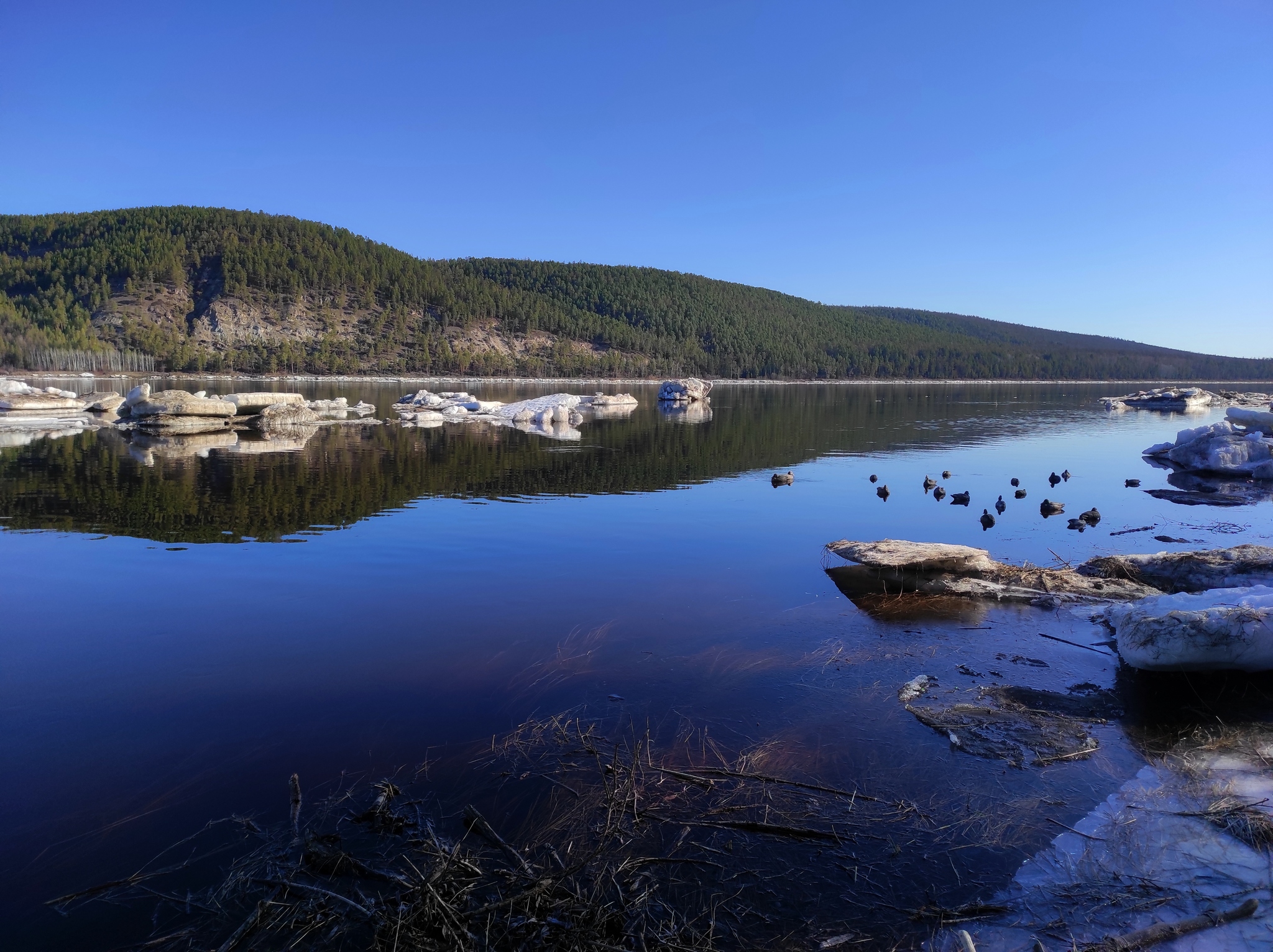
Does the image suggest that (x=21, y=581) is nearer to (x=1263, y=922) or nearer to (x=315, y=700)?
(x=315, y=700)

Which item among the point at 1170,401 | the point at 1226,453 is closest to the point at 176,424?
the point at 1226,453

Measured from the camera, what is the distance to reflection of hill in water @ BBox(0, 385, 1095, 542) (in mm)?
18766

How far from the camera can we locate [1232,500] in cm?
2481

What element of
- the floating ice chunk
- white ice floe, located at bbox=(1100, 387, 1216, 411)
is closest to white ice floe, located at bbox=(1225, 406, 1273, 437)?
the floating ice chunk

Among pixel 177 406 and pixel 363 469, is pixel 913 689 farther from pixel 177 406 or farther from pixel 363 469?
pixel 177 406

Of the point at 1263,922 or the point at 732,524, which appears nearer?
the point at 1263,922

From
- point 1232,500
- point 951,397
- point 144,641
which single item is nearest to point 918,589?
point 144,641

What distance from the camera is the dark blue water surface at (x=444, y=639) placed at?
21.4ft

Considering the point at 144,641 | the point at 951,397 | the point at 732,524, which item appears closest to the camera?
the point at 144,641

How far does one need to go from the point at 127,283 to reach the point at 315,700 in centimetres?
20419

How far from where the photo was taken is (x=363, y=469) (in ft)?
90.5

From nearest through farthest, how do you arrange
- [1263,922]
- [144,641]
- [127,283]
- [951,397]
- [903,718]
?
[1263,922], [903,718], [144,641], [951,397], [127,283]

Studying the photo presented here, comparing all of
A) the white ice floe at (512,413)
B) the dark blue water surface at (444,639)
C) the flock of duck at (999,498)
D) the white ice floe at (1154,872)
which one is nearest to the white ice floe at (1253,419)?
the flock of duck at (999,498)

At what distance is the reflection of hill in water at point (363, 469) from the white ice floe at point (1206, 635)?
668 inches
